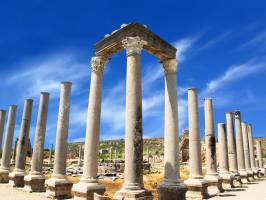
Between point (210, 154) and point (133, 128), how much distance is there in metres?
12.3

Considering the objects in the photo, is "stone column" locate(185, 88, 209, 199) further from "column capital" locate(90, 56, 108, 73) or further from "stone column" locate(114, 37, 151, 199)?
"column capital" locate(90, 56, 108, 73)

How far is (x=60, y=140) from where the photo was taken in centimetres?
1883

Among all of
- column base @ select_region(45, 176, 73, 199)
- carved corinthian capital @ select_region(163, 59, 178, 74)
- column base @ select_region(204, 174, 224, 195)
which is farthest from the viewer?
column base @ select_region(204, 174, 224, 195)

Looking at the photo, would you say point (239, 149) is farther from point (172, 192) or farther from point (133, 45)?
point (133, 45)

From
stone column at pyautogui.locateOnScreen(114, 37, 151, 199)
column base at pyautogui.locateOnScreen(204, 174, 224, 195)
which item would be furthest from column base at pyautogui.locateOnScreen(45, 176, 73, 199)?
column base at pyautogui.locateOnScreen(204, 174, 224, 195)

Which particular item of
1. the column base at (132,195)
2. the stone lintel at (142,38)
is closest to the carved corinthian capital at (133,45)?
the stone lintel at (142,38)

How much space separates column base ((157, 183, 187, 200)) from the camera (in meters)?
13.9

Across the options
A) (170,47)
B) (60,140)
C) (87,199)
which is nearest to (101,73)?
(170,47)

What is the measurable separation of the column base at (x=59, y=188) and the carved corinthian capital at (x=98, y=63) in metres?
7.88

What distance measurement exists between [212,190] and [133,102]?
12.2 metres

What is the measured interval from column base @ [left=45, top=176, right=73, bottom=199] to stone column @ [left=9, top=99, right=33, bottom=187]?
7806mm

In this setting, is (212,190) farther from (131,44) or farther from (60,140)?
(131,44)

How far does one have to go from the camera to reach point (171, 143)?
14.9 metres

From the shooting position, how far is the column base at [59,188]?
17.4 meters
